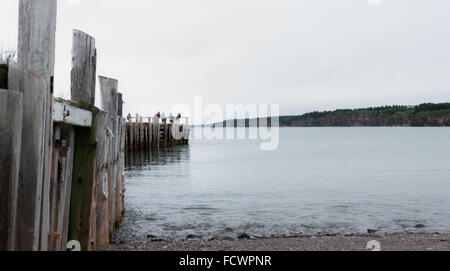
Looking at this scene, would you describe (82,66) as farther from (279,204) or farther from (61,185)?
(279,204)

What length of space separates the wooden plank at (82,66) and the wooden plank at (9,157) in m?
2.46

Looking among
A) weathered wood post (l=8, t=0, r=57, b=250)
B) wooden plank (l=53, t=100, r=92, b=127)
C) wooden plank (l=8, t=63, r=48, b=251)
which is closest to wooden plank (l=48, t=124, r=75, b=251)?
wooden plank (l=53, t=100, r=92, b=127)

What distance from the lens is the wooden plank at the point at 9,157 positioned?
3041 mm

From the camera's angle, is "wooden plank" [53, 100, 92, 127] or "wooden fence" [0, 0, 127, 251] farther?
"wooden plank" [53, 100, 92, 127]

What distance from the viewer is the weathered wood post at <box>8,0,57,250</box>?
3.25 meters

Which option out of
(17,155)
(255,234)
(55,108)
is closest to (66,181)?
(55,108)

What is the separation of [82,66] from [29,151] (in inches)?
101

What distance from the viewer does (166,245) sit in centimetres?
733

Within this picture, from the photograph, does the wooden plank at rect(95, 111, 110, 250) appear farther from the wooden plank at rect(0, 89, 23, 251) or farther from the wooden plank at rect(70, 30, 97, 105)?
the wooden plank at rect(0, 89, 23, 251)

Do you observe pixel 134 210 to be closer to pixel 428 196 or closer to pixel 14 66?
pixel 14 66

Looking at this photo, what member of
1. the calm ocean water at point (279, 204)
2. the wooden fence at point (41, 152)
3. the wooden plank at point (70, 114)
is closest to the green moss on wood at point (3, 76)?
the wooden fence at point (41, 152)

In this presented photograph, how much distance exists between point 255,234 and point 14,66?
6.96m

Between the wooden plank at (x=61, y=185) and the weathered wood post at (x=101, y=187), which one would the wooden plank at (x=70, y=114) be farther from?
the weathered wood post at (x=101, y=187)

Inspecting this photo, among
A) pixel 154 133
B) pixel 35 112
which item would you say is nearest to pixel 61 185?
pixel 35 112
